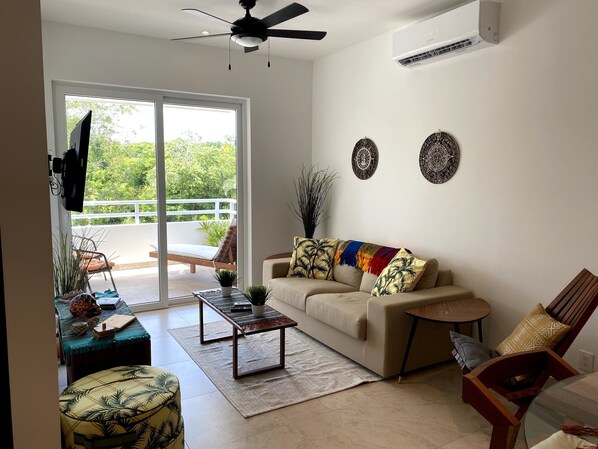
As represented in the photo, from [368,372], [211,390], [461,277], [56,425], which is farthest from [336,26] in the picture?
[56,425]

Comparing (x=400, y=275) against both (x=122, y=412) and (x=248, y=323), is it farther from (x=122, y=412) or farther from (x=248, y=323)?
(x=122, y=412)

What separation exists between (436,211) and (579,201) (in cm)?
116

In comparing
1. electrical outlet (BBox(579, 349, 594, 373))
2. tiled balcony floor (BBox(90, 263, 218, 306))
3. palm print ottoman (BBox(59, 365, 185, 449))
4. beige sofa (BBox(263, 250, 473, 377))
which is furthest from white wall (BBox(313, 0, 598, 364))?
palm print ottoman (BBox(59, 365, 185, 449))

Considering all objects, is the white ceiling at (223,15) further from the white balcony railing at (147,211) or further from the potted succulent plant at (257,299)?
the potted succulent plant at (257,299)

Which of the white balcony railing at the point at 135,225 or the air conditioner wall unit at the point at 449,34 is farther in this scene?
the white balcony railing at the point at 135,225

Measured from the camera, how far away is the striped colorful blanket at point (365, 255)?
12.9 feet

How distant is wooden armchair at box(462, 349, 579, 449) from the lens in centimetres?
159

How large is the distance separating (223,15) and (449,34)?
1.86 meters

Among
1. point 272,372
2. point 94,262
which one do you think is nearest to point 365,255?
point 272,372

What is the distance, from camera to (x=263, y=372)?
10.5 feet

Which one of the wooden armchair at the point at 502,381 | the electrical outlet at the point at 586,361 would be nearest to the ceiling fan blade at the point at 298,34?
the wooden armchair at the point at 502,381

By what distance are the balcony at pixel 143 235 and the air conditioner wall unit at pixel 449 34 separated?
2.54 metres

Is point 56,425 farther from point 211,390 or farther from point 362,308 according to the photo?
point 362,308

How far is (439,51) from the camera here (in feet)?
11.2
